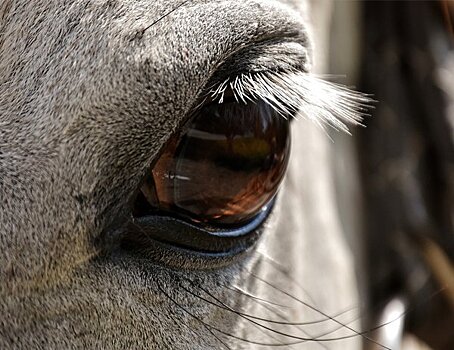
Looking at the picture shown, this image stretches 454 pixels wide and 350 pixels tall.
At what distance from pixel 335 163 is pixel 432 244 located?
396 mm

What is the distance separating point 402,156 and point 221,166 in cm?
171

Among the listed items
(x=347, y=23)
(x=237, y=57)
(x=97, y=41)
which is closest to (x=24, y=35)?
(x=97, y=41)

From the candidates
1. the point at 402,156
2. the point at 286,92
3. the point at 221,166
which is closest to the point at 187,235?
the point at 221,166

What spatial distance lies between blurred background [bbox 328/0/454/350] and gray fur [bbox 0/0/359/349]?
159cm

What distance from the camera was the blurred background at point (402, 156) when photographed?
2.54 m

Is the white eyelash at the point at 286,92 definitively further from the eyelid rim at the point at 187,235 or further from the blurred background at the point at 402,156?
the blurred background at the point at 402,156

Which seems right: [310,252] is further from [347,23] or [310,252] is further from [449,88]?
[347,23]

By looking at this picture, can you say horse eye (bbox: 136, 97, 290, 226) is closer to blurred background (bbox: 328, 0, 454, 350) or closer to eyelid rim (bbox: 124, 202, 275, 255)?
eyelid rim (bbox: 124, 202, 275, 255)

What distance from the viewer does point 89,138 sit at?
96cm

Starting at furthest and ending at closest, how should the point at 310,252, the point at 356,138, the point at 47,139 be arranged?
the point at 356,138
the point at 310,252
the point at 47,139

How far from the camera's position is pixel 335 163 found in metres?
2.65

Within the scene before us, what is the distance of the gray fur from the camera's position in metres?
0.96

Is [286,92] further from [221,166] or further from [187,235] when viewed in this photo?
[187,235]

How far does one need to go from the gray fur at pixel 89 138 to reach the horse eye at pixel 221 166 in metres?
0.05
